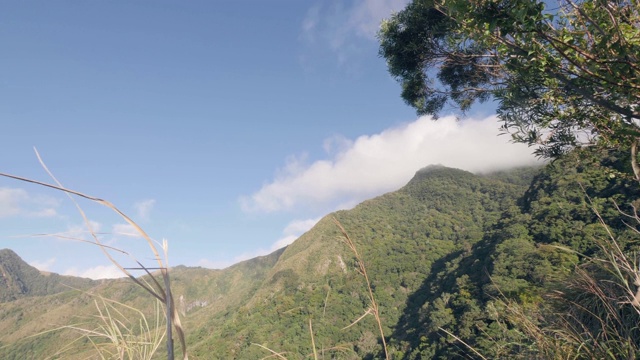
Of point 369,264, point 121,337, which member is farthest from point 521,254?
point 369,264

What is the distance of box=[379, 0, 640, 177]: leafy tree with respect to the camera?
3.08m

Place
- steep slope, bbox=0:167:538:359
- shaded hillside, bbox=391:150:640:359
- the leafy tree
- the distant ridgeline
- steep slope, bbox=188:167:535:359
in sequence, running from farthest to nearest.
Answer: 1. steep slope, bbox=188:167:535:359
2. steep slope, bbox=0:167:538:359
3. shaded hillside, bbox=391:150:640:359
4. the distant ridgeline
5. the leafy tree

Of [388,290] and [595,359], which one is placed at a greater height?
[595,359]

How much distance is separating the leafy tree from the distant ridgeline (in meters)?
0.74

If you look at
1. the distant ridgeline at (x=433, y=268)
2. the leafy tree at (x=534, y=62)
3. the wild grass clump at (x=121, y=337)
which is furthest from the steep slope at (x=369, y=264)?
the wild grass clump at (x=121, y=337)

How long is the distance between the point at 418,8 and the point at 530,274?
1659 inches

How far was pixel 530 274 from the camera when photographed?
1613 inches

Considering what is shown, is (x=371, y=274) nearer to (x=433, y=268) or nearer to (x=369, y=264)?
(x=369, y=264)

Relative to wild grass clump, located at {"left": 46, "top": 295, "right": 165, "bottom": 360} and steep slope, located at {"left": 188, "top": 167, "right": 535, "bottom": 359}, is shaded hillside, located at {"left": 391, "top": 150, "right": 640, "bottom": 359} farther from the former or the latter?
wild grass clump, located at {"left": 46, "top": 295, "right": 165, "bottom": 360}

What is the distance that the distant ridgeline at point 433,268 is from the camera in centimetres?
917

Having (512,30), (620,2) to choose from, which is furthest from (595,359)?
(620,2)

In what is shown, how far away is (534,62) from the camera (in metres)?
3.50

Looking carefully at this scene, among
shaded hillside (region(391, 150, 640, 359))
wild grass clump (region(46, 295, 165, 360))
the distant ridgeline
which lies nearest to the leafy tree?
the distant ridgeline

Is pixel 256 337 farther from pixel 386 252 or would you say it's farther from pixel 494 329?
pixel 494 329
